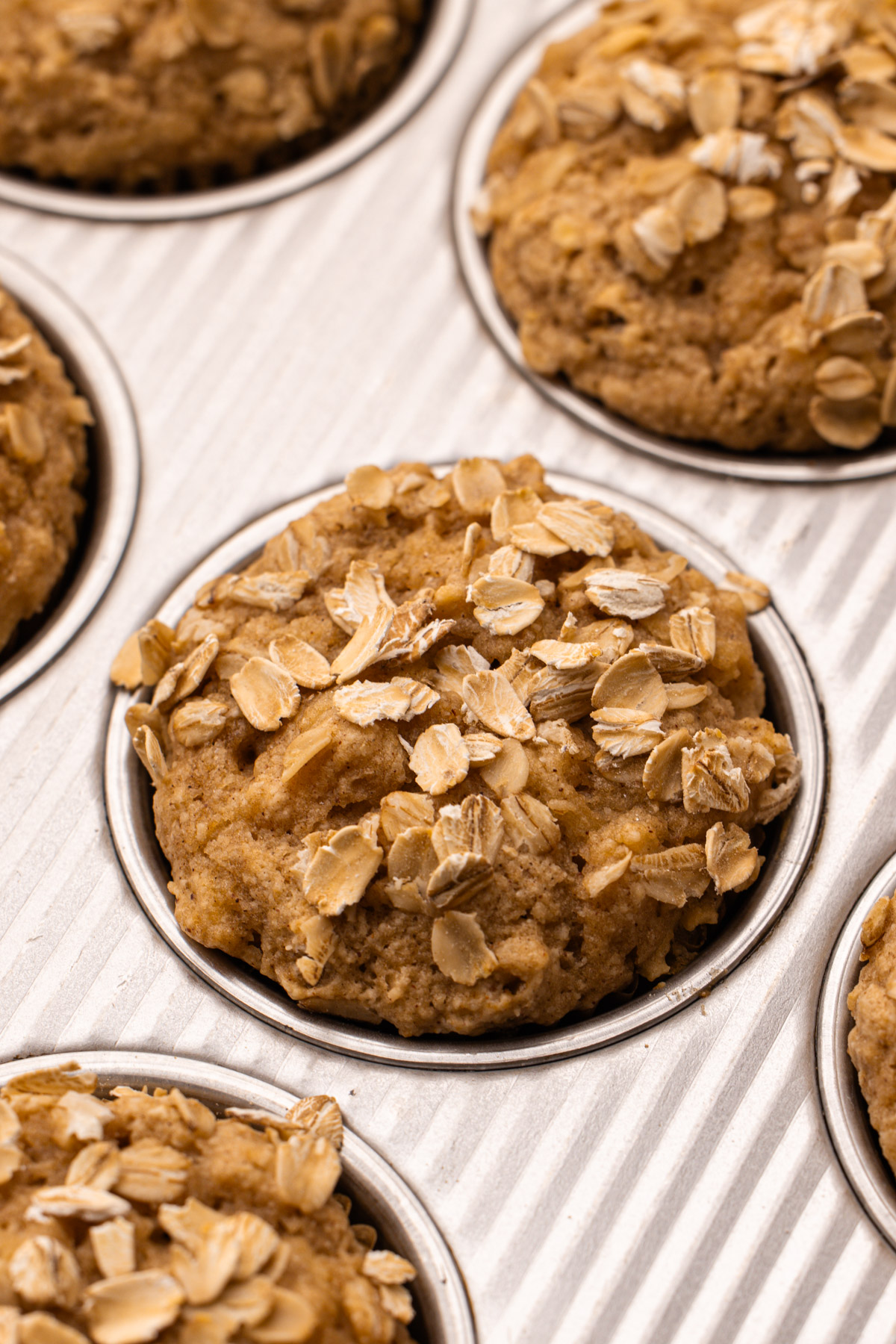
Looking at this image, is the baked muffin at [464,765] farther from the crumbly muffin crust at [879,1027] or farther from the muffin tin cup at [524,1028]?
the crumbly muffin crust at [879,1027]

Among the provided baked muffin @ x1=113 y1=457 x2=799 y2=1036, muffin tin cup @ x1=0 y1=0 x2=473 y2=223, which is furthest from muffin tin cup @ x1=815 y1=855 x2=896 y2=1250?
muffin tin cup @ x1=0 y1=0 x2=473 y2=223

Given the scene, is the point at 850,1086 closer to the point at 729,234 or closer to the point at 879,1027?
the point at 879,1027

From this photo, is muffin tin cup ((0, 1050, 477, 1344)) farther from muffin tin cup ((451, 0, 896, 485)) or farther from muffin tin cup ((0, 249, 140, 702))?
muffin tin cup ((451, 0, 896, 485))

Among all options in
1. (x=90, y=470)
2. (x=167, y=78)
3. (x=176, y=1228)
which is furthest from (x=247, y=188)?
(x=176, y=1228)

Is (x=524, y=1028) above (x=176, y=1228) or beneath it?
beneath

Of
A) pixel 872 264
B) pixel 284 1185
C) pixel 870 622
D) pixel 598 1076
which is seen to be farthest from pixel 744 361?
pixel 284 1185

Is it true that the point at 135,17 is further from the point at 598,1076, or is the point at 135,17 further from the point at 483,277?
the point at 598,1076
